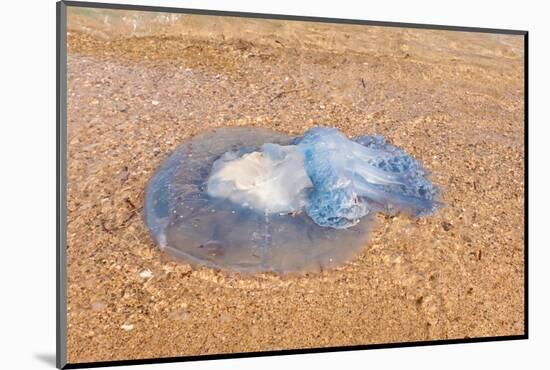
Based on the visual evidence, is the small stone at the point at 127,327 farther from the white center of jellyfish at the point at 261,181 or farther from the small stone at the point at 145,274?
the white center of jellyfish at the point at 261,181

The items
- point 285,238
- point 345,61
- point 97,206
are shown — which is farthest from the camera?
point 345,61

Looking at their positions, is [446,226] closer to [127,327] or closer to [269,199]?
[269,199]

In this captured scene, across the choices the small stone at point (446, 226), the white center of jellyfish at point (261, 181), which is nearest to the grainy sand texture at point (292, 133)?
the small stone at point (446, 226)

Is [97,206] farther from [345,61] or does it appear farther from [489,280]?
[489,280]

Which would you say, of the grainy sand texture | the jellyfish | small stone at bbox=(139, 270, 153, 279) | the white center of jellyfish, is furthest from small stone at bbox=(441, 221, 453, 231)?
small stone at bbox=(139, 270, 153, 279)

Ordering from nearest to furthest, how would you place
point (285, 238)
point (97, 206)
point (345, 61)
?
point (97, 206) → point (285, 238) → point (345, 61)

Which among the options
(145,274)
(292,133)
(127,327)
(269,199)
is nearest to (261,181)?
(269,199)

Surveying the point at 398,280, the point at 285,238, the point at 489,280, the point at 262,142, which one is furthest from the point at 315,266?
the point at 489,280
